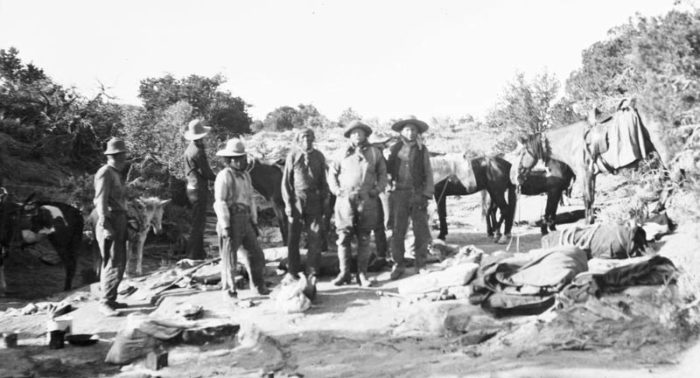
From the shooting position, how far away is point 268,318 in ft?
24.4

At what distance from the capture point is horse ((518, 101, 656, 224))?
1032 cm

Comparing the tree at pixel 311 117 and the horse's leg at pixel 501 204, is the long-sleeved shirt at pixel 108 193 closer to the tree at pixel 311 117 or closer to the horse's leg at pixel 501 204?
the horse's leg at pixel 501 204

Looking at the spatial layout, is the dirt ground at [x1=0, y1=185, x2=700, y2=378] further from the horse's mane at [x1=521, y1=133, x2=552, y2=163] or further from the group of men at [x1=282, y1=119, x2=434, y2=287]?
the horse's mane at [x1=521, y1=133, x2=552, y2=163]

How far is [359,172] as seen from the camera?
27.8ft

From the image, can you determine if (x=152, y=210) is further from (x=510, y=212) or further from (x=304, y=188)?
(x=510, y=212)

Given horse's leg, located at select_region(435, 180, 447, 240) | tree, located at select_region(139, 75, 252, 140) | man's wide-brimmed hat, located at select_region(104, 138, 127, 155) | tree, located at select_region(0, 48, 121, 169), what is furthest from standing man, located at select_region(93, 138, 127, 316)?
tree, located at select_region(139, 75, 252, 140)

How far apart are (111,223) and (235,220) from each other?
1.62 metres

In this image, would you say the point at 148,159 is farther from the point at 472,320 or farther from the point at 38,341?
the point at 472,320

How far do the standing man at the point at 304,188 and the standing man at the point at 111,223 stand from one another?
2.21 metres

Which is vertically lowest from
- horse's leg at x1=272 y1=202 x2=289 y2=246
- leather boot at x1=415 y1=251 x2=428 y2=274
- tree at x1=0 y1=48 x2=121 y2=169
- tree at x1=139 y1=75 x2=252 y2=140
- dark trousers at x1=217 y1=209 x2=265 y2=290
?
leather boot at x1=415 y1=251 x2=428 y2=274

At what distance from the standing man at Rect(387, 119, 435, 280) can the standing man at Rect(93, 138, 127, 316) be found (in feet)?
12.2

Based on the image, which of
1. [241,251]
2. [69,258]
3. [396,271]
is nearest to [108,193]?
[241,251]

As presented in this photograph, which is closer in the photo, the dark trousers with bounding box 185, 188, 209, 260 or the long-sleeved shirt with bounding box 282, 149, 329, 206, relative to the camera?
the long-sleeved shirt with bounding box 282, 149, 329, 206

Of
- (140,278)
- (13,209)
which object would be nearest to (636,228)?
(140,278)
